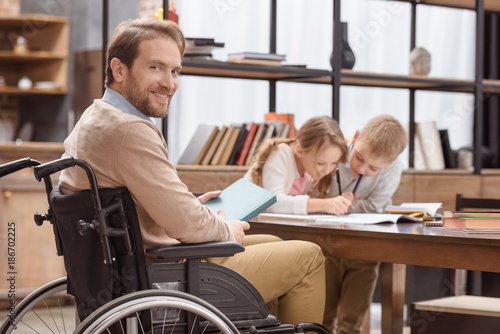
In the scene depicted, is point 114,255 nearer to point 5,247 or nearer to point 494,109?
point 5,247

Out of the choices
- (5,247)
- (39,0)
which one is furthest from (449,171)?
(39,0)

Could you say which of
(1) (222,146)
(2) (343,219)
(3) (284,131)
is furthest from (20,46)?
(2) (343,219)

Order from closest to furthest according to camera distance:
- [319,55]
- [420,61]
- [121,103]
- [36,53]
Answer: [121,103], [420,61], [319,55], [36,53]

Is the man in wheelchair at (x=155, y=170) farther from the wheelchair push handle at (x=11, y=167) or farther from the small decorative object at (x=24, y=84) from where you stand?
the small decorative object at (x=24, y=84)

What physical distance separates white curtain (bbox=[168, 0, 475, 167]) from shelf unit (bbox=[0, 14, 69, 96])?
1.25 metres

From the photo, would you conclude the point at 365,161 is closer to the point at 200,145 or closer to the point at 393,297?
the point at 393,297

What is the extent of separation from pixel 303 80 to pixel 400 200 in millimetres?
821

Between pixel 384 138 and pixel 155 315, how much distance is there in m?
1.38

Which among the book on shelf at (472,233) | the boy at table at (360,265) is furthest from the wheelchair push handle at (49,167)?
the boy at table at (360,265)

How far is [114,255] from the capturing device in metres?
1.57

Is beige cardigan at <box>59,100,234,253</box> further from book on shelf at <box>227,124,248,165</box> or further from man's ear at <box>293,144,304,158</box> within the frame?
book on shelf at <box>227,124,248,165</box>

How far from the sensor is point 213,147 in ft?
11.4

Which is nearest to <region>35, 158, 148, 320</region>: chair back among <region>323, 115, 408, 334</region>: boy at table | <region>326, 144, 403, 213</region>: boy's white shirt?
<region>323, 115, 408, 334</region>: boy at table

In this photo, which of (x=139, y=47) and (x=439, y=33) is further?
(x=439, y=33)
